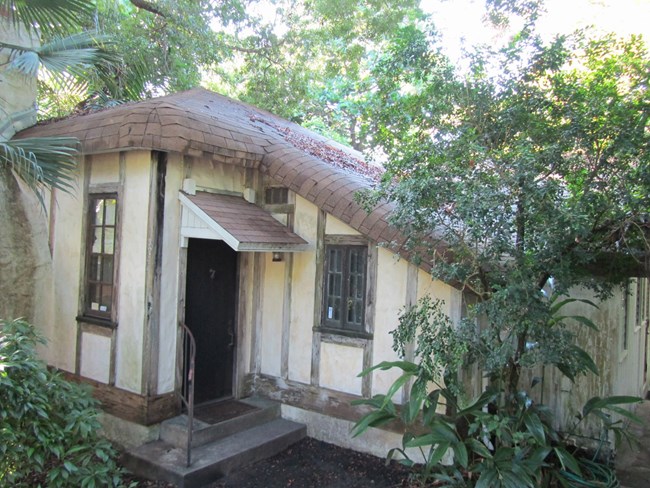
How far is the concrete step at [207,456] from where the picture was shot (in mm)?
4828

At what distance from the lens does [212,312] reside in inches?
256

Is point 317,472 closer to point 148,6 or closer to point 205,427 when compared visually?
point 205,427

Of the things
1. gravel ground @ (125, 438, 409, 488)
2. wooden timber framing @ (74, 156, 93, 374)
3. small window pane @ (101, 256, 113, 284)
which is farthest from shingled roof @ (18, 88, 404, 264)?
gravel ground @ (125, 438, 409, 488)

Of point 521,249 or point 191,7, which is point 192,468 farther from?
point 191,7

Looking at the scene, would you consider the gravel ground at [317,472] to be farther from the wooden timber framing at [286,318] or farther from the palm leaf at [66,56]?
the palm leaf at [66,56]

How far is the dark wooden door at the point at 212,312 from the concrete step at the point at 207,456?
2.95 ft

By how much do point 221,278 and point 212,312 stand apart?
18.7 inches

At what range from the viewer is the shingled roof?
5371 mm

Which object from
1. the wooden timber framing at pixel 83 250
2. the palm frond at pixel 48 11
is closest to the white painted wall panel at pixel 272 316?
the wooden timber framing at pixel 83 250

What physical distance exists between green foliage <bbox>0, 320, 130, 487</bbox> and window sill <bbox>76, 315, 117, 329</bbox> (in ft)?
5.26

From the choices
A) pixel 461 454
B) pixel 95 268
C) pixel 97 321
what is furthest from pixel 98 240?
pixel 461 454

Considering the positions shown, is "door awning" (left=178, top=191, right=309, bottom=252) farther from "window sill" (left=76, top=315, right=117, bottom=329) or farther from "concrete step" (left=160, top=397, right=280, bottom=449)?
"concrete step" (left=160, top=397, right=280, bottom=449)

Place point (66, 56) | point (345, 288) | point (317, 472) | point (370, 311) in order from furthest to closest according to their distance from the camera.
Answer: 1. point (66, 56)
2. point (345, 288)
3. point (370, 311)
4. point (317, 472)

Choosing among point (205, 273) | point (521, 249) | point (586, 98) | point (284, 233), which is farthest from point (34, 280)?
point (586, 98)
